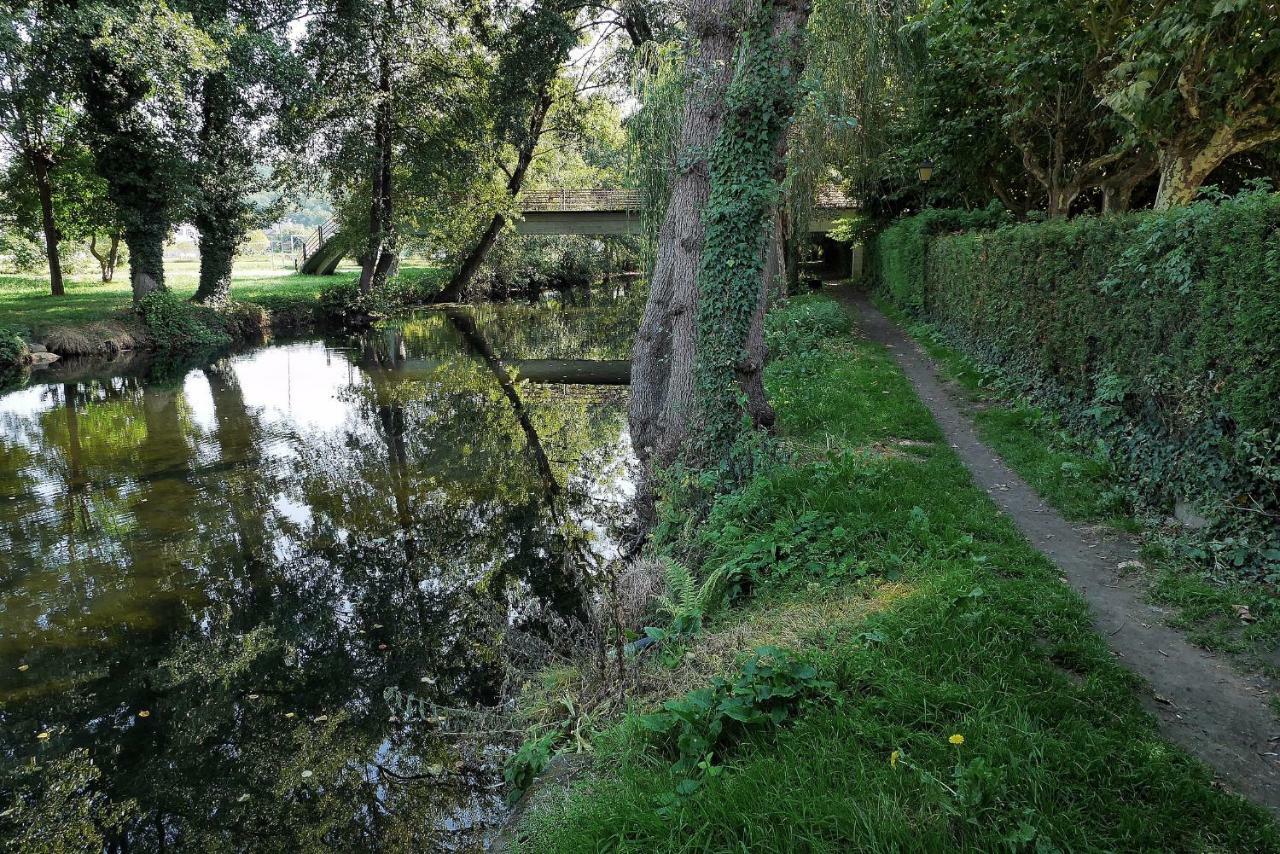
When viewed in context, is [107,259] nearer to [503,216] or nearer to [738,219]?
[503,216]

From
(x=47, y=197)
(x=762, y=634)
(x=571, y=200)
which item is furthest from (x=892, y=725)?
Answer: (x=571, y=200)

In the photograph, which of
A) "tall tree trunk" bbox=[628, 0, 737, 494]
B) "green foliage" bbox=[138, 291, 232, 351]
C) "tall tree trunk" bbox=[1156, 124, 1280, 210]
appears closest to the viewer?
"tall tree trunk" bbox=[628, 0, 737, 494]

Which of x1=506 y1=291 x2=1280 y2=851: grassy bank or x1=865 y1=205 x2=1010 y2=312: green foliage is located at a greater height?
x1=865 y1=205 x2=1010 y2=312: green foliage

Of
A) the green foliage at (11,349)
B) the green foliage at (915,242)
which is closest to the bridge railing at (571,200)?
the green foliage at (915,242)

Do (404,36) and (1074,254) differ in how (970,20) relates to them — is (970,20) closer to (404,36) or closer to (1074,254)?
(1074,254)

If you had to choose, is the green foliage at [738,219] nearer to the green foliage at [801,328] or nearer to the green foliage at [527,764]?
the green foliage at [527,764]

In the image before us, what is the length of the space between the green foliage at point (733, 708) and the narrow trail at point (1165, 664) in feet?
5.53

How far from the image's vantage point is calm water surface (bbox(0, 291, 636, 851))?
4.85m

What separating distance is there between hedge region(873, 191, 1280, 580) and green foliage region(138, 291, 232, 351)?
22.5 metres

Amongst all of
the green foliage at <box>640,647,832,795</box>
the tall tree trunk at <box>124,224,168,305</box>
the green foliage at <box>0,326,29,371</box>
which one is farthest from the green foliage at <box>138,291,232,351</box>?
the green foliage at <box>640,647,832,795</box>

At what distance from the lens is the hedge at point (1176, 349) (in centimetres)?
508

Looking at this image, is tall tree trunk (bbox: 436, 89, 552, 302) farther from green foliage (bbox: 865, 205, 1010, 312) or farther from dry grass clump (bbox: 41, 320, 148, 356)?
dry grass clump (bbox: 41, 320, 148, 356)

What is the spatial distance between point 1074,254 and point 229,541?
32.7 feet

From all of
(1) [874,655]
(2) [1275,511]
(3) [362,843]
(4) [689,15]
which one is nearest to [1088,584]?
(2) [1275,511]
